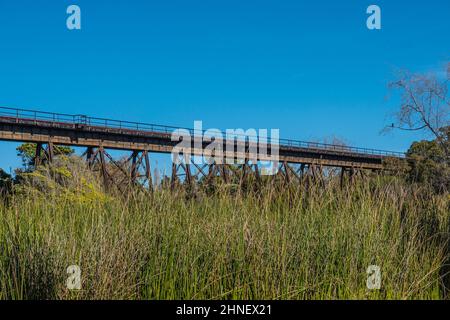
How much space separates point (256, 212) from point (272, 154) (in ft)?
110

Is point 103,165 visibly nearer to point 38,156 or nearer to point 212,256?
point 38,156

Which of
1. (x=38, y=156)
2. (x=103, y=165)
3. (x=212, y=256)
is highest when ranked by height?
(x=38, y=156)

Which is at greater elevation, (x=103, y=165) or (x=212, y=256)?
(x=103, y=165)

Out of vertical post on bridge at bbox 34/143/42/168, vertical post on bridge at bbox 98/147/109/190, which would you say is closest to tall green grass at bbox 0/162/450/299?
vertical post on bridge at bbox 34/143/42/168

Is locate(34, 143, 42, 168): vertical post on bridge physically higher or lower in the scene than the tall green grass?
higher

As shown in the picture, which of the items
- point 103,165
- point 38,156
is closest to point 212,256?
point 38,156

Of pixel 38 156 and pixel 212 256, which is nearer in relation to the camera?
pixel 212 256

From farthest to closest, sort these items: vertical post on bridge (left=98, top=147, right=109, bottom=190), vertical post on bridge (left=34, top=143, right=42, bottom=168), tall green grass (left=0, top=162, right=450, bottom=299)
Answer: vertical post on bridge (left=98, top=147, right=109, bottom=190), vertical post on bridge (left=34, top=143, right=42, bottom=168), tall green grass (left=0, top=162, right=450, bottom=299)

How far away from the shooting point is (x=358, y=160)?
51.3 metres

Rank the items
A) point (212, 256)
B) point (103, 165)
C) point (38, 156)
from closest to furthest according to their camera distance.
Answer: point (212, 256) < point (38, 156) < point (103, 165)

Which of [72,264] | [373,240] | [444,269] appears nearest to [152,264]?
[72,264]

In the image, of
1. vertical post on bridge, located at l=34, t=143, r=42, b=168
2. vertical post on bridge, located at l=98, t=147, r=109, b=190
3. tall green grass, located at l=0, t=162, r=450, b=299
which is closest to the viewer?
tall green grass, located at l=0, t=162, r=450, b=299

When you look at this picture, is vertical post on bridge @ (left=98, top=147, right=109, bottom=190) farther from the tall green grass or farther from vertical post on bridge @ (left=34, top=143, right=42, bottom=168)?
the tall green grass

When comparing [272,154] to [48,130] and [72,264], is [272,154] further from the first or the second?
[72,264]
